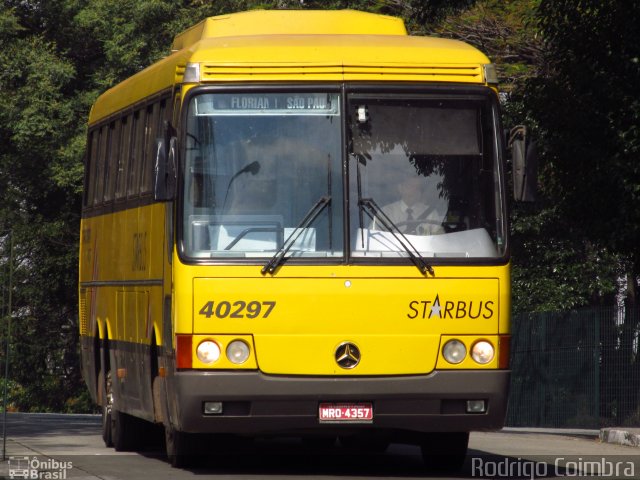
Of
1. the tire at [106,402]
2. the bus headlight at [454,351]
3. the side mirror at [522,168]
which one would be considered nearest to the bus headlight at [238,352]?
the bus headlight at [454,351]

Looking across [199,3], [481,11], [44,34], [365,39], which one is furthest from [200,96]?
[44,34]

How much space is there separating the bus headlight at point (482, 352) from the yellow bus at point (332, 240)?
0.04 ft

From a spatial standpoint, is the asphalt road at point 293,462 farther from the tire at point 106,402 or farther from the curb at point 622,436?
the curb at point 622,436

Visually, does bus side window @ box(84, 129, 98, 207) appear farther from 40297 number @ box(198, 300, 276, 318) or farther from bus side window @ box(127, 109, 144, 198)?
40297 number @ box(198, 300, 276, 318)

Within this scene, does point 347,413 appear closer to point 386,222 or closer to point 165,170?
point 386,222

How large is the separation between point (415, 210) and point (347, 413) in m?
1.62

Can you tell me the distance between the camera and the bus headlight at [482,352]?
1248 centimetres

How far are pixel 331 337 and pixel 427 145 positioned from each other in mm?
1681

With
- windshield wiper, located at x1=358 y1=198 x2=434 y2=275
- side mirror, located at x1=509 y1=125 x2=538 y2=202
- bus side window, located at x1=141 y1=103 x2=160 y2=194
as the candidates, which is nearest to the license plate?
windshield wiper, located at x1=358 y1=198 x2=434 y2=275

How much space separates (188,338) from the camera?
1222 centimetres

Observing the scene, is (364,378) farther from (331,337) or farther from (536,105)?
(536,105)

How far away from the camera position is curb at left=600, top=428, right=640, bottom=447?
19562 millimetres

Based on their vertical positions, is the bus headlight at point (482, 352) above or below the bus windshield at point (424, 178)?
below

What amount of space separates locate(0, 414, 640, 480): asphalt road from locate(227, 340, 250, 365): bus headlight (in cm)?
108
